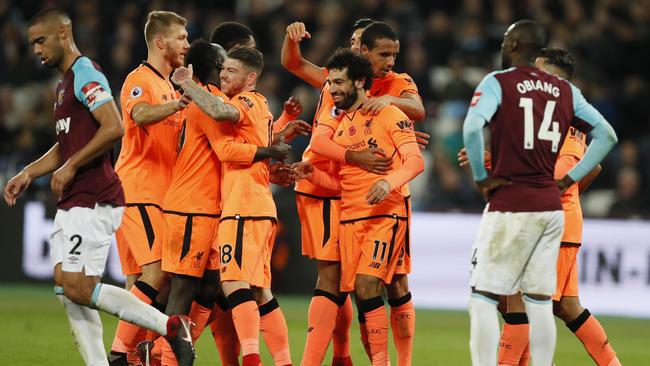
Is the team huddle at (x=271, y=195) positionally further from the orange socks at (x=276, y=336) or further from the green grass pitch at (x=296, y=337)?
the green grass pitch at (x=296, y=337)

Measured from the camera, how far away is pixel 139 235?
806cm

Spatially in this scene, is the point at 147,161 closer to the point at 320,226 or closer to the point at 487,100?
the point at 320,226

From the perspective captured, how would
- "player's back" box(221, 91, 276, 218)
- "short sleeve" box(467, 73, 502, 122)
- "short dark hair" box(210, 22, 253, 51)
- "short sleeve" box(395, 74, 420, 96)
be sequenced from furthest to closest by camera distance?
1. "short sleeve" box(395, 74, 420, 96)
2. "short dark hair" box(210, 22, 253, 51)
3. "player's back" box(221, 91, 276, 218)
4. "short sleeve" box(467, 73, 502, 122)

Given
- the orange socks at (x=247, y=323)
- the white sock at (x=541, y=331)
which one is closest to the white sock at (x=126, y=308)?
the orange socks at (x=247, y=323)

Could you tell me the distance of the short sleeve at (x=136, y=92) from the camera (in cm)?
804

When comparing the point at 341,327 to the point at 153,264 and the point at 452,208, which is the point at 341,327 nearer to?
the point at 153,264

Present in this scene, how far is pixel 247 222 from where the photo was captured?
24.7ft

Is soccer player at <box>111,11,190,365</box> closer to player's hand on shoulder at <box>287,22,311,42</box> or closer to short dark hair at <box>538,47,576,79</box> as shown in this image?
player's hand on shoulder at <box>287,22,311,42</box>

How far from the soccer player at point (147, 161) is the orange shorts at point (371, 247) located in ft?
4.45

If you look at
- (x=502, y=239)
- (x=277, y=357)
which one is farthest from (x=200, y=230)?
(x=502, y=239)

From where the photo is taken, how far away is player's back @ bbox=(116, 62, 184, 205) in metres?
8.12

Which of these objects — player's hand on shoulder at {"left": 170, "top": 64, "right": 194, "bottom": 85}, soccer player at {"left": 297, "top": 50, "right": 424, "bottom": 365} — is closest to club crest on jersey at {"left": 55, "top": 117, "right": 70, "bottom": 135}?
player's hand on shoulder at {"left": 170, "top": 64, "right": 194, "bottom": 85}

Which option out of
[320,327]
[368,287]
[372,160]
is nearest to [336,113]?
[372,160]

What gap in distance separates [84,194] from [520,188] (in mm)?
2715
